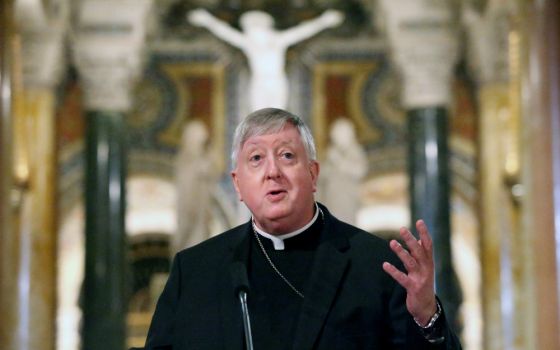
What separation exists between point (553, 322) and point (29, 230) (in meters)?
5.33

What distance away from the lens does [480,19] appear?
11.3 metres

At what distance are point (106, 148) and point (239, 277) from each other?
8.60 m

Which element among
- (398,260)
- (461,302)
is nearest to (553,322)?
(398,260)

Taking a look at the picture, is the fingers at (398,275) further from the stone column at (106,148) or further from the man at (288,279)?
the stone column at (106,148)

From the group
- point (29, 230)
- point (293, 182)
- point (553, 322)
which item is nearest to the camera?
point (293, 182)

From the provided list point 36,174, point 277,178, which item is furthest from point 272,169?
point 36,174

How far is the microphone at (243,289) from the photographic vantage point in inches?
109

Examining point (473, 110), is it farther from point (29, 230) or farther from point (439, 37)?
point (29, 230)

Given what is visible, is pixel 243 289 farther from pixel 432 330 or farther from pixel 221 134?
pixel 221 134

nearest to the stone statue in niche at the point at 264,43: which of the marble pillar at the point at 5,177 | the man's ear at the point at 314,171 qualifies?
the marble pillar at the point at 5,177

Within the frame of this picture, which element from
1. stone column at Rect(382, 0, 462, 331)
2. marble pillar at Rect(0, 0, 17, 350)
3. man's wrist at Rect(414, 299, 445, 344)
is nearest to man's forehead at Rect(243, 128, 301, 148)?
man's wrist at Rect(414, 299, 445, 344)

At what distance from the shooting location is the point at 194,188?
38.8 feet

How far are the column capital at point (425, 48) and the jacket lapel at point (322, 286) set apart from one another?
8.45m

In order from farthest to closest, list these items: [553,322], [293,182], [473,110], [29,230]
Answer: [473,110] < [29,230] < [553,322] < [293,182]
